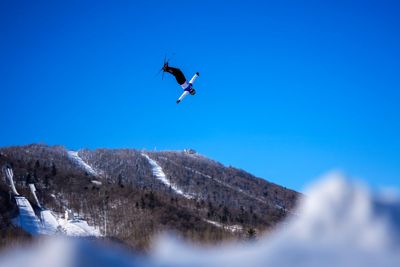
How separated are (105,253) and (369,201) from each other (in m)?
2.41

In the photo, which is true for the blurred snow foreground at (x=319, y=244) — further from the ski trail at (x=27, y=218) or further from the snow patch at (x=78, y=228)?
the snow patch at (x=78, y=228)

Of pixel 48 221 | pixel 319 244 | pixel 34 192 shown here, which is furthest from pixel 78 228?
pixel 319 244

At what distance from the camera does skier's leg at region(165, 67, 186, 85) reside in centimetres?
2224

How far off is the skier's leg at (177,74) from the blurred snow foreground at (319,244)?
17.2 metres

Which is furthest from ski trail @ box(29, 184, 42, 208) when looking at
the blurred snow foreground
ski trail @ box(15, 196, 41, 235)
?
the blurred snow foreground

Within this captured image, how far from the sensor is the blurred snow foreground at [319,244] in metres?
4.83

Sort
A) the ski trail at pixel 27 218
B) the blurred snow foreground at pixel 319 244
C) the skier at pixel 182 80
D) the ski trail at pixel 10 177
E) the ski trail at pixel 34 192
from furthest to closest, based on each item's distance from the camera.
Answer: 1. the ski trail at pixel 10 177
2. the ski trail at pixel 34 192
3. the ski trail at pixel 27 218
4. the skier at pixel 182 80
5. the blurred snow foreground at pixel 319 244

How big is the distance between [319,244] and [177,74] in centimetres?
1828

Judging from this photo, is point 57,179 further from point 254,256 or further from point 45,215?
point 254,256

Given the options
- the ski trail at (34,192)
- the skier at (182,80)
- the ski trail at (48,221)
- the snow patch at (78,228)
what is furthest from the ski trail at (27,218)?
the skier at (182,80)

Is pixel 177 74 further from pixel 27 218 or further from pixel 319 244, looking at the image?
pixel 27 218

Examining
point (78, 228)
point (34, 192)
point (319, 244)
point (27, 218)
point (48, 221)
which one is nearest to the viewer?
point (319, 244)

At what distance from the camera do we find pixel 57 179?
17088 centimetres

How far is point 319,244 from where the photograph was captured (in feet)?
16.7
